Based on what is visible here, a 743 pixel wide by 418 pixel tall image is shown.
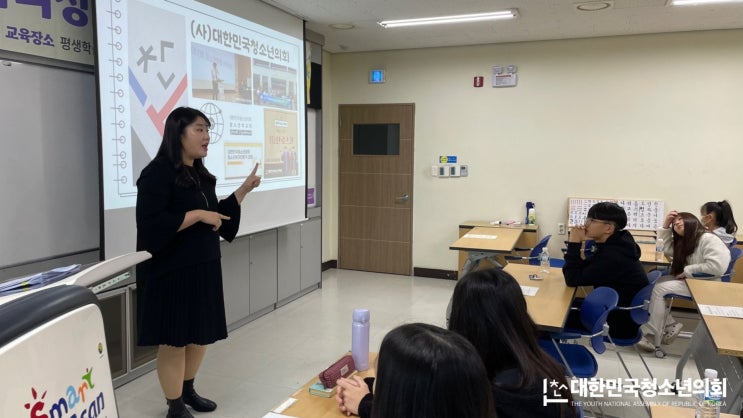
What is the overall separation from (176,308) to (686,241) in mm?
3927

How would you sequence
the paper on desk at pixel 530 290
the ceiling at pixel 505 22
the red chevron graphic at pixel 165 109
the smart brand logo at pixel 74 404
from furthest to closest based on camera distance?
the ceiling at pixel 505 22 < the red chevron graphic at pixel 165 109 < the paper on desk at pixel 530 290 < the smart brand logo at pixel 74 404

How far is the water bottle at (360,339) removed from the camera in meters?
1.97

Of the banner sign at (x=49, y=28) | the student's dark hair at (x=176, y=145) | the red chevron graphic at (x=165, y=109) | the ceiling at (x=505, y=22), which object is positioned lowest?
the student's dark hair at (x=176, y=145)

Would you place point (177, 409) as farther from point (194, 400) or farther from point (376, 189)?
point (376, 189)

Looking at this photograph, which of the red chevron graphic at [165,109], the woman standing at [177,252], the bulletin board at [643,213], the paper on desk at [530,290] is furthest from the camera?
the bulletin board at [643,213]

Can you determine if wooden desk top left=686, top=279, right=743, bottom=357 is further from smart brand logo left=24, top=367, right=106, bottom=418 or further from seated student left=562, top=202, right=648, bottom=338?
smart brand logo left=24, top=367, right=106, bottom=418

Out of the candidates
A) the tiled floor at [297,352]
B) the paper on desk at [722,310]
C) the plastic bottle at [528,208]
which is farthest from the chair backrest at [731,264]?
the plastic bottle at [528,208]

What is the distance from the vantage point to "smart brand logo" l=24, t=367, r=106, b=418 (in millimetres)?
617

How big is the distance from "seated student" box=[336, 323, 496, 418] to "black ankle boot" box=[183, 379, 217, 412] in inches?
92.3

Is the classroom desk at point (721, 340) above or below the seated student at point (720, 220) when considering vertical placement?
below

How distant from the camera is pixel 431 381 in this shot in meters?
0.98

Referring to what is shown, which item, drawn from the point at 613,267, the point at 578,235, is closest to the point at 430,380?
the point at 613,267

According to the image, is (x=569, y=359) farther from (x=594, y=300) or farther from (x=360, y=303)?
(x=360, y=303)

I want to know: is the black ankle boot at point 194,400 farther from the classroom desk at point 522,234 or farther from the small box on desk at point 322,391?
the classroom desk at point 522,234
